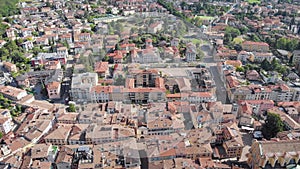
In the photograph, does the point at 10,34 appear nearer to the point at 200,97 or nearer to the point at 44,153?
the point at 44,153

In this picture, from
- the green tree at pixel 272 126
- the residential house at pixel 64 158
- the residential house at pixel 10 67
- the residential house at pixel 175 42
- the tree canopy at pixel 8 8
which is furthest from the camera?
the tree canopy at pixel 8 8

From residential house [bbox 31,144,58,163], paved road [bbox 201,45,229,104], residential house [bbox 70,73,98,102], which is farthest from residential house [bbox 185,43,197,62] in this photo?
residential house [bbox 31,144,58,163]

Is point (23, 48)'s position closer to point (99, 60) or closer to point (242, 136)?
point (99, 60)

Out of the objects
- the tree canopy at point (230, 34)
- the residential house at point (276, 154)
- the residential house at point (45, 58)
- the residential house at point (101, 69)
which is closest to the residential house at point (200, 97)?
the residential house at point (276, 154)

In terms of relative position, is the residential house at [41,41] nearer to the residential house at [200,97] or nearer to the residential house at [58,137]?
the residential house at [58,137]

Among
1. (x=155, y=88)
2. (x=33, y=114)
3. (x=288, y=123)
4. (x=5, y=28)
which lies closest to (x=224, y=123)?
(x=288, y=123)

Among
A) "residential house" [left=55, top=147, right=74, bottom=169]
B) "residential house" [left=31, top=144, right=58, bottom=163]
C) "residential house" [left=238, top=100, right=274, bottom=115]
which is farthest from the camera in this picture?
"residential house" [left=238, top=100, right=274, bottom=115]

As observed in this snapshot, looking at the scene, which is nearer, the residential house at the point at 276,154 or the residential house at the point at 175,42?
the residential house at the point at 276,154

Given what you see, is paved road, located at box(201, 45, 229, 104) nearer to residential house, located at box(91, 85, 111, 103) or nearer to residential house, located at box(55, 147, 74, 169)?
residential house, located at box(91, 85, 111, 103)
